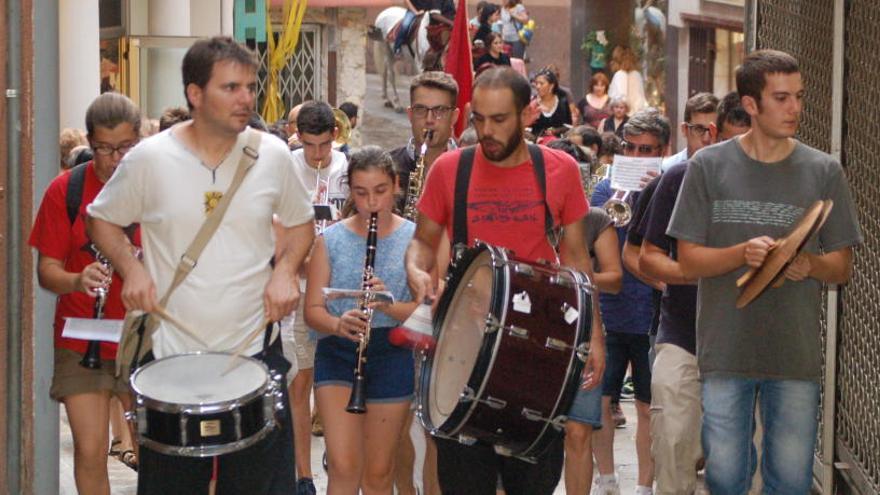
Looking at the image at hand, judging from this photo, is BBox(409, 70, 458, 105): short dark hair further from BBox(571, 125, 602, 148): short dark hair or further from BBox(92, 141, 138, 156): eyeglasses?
BBox(571, 125, 602, 148): short dark hair

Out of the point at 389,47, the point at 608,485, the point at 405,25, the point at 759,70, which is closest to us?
the point at 759,70

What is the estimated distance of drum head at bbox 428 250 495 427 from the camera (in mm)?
6699

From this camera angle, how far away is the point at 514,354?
645cm

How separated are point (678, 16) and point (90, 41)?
404 inches

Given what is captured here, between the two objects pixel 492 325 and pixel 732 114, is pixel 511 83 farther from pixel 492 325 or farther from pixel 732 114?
pixel 732 114

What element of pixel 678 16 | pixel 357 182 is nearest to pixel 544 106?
pixel 678 16

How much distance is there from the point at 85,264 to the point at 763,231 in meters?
2.74

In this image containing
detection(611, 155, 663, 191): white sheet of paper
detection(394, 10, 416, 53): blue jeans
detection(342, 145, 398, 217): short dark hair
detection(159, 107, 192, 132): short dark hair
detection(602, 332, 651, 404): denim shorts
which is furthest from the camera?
detection(394, 10, 416, 53): blue jeans

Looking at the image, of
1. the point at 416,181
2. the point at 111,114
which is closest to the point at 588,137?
the point at 416,181

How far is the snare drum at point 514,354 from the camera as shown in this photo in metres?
6.43

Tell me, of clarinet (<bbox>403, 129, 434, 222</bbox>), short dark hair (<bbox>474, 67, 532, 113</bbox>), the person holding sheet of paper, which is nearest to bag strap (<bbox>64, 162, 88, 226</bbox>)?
the person holding sheet of paper

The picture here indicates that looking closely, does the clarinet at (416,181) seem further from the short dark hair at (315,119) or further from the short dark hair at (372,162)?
the short dark hair at (315,119)

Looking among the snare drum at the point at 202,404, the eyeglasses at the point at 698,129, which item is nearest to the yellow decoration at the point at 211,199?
the snare drum at the point at 202,404

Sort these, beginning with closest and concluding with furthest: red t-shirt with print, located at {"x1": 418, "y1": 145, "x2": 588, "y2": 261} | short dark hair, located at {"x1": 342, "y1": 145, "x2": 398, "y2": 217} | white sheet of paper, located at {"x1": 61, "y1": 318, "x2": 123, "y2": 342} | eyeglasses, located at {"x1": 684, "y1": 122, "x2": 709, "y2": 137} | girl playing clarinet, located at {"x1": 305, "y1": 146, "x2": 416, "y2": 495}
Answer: red t-shirt with print, located at {"x1": 418, "y1": 145, "x2": 588, "y2": 261} → white sheet of paper, located at {"x1": 61, "y1": 318, "x2": 123, "y2": 342} → girl playing clarinet, located at {"x1": 305, "y1": 146, "x2": 416, "y2": 495} → short dark hair, located at {"x1": 342, "y1": 145, "x2": 398, "y2": 217} → eyeglasses, located at {"x1": 684, "y1": 122, "x2": 709, "y2": 137}
